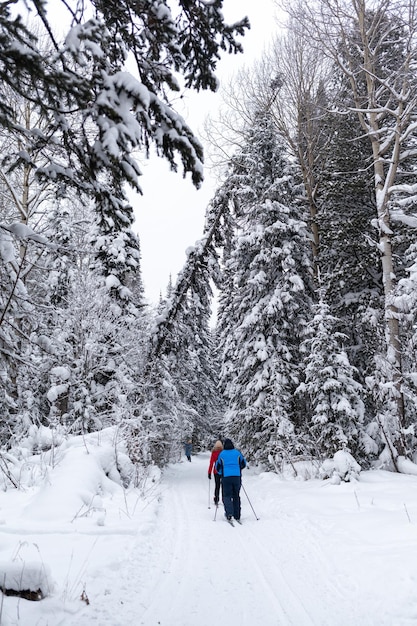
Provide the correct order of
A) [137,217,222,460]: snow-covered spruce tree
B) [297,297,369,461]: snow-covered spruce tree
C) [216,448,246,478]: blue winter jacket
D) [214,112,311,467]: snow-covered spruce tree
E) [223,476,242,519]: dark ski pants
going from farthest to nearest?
[137,217,222,460]: snow-covered spruce tree < [214,112,311,467]: snow-covered spruce tree < [297,297,369,461]: snow-covered spruce tree < [216,448,246,478]: blue winter jacket < [223,476,242,519]: dark ski pants

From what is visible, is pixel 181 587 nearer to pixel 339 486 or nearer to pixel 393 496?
pixel 393 496

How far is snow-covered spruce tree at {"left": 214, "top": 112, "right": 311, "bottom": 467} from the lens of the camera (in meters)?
14.1

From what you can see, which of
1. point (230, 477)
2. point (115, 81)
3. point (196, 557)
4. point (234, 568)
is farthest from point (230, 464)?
point (115, 81)

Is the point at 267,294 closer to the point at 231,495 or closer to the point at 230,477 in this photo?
the point at 230,477

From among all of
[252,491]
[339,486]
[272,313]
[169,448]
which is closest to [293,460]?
[252,491]

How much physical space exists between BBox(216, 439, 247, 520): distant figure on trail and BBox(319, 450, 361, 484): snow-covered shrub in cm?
306

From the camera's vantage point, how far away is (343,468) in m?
10.3

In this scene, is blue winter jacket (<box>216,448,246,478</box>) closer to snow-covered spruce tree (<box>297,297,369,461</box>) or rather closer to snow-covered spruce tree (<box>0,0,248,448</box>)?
snow-covered spruce tree (<box>297,297,369,461</box>)

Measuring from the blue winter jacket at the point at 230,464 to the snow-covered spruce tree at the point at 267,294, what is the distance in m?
4.51

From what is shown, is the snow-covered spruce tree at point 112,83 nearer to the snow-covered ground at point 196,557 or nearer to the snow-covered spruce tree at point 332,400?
the snow-covered ground at point 196,557

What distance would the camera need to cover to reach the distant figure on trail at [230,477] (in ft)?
27.2

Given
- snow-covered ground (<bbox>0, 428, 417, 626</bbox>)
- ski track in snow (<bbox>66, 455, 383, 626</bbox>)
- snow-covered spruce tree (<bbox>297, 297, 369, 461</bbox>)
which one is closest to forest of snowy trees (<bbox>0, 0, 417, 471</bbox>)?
snow-covered spruce tree (<bbox>297, 297, 369, 461</bbox>)

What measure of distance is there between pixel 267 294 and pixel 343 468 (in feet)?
25.0

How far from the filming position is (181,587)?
4.42 metres
